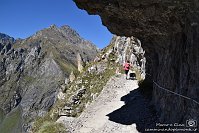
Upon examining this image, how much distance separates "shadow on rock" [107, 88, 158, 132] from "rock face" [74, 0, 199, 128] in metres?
1.00

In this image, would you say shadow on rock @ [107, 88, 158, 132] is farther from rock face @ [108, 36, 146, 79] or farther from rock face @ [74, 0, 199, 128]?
rock face @ [108, 36, 146, 79]

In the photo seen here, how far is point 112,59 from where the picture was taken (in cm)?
5641

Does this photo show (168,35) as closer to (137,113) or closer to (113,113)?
(137,113)

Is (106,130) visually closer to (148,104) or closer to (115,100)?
(148,104)

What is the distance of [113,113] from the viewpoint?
101 ft

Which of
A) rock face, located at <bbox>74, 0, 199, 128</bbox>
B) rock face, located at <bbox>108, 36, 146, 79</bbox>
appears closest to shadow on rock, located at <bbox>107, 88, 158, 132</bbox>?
rock face, located at <bbox>74, 0, 199, 128</bbox>

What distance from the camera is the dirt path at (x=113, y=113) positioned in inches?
1040

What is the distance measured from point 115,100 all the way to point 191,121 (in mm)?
18750

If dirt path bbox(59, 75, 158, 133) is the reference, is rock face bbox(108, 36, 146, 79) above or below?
above

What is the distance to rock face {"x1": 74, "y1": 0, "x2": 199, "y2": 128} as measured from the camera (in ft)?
57.2

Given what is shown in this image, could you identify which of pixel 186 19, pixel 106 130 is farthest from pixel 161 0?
pixel 106 130

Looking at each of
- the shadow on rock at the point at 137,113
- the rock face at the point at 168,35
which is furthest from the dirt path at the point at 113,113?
the rock face at the point at 168,35

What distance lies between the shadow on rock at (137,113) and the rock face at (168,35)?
100 cm

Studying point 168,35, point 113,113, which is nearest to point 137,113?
point 113,113
